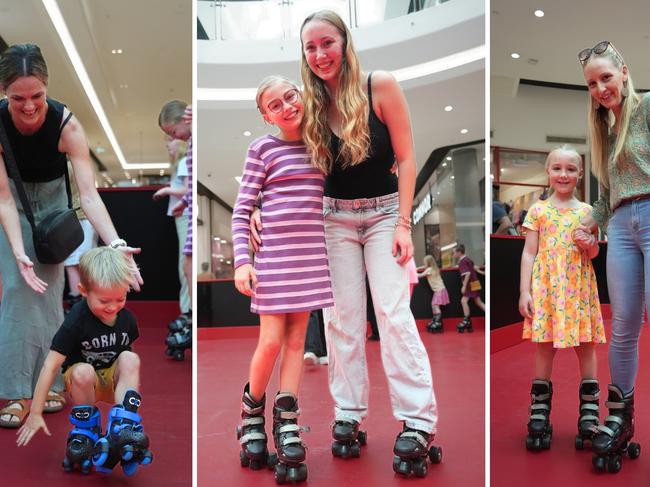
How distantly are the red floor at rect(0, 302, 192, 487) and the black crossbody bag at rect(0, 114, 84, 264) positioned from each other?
44 cm

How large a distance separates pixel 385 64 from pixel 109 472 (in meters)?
1.17

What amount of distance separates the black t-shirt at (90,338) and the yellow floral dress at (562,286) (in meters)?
1.03

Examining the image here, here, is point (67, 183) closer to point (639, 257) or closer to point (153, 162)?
point (153, 162)

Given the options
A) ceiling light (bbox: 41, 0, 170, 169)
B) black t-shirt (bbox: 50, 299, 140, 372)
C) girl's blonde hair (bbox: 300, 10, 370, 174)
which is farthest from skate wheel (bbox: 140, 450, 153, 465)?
ceiling light (bbox: 41, 0, 170, 169)

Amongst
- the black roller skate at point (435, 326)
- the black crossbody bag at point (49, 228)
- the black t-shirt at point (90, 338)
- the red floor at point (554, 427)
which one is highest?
the black crossbody bag at point (49, 228)

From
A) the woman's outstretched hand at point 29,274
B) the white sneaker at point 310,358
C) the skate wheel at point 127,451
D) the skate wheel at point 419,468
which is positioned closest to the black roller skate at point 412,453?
the skate wheel at point 419,468

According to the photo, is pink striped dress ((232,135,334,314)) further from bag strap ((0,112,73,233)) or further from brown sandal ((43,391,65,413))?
brown sandal ((43,391,65,413))

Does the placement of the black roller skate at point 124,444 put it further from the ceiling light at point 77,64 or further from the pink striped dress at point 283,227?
the ceiling light at point 77,64

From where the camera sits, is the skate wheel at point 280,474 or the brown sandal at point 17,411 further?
Answer: the brown sandal at point 17,411

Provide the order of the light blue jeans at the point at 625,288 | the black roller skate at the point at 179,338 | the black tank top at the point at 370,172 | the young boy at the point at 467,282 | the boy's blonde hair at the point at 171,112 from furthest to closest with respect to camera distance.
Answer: the young boy at the point at 467,282
the black roller skate at the point at 179,338
the boy's blonde hair at the point at 171,112
the light blue jeans at the point at 625,288
the black tank top at the point at 370,172

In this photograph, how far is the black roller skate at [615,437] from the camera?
54.2 inches

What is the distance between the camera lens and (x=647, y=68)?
1.77 metres

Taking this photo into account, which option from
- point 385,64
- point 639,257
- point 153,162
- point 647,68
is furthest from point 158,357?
point 647,68

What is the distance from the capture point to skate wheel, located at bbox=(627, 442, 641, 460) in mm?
1465
